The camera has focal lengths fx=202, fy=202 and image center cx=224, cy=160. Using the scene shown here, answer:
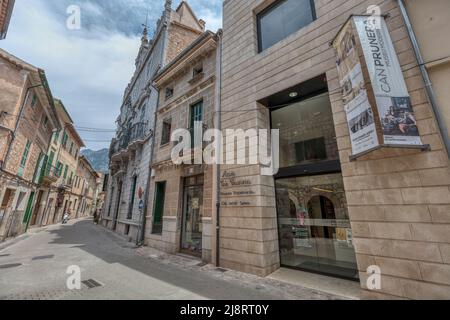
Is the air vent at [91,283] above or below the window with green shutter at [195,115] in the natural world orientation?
below

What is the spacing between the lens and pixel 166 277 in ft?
17.1

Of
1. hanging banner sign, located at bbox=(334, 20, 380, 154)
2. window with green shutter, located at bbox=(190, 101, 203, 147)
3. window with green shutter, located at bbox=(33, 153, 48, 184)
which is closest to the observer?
hanging banner sign, located at bbox=(334, 20, 380, 154)

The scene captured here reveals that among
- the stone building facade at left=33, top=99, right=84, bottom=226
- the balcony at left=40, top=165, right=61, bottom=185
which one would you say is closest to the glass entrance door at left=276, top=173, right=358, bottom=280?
the balcony at left=40, top=165, right=61, bottom=185

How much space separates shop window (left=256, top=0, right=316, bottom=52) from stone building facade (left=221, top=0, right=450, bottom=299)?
44mm

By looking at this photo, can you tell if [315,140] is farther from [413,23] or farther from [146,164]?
[146,164]

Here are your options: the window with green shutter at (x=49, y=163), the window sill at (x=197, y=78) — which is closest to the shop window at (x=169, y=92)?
the window sill at (x=197, y=78)

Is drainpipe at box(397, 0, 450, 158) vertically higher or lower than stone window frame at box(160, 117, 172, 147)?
lower

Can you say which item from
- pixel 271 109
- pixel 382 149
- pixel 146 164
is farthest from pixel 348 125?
pixel 146 164

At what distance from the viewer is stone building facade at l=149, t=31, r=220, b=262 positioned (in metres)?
7.70

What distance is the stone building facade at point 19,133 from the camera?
966 centimetres

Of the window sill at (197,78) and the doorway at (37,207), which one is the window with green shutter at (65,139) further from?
the window sill at (197,78)

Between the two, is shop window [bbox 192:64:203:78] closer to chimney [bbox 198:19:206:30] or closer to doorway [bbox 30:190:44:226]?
chimney [bbox 198:19:206:30]

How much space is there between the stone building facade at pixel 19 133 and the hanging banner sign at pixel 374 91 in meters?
13.8
